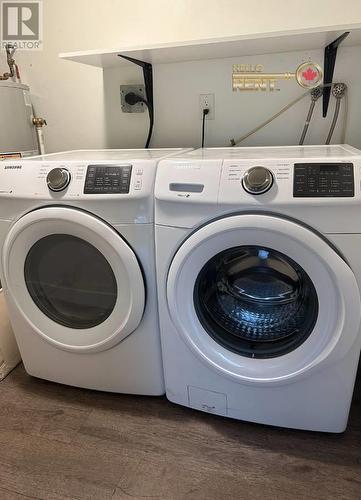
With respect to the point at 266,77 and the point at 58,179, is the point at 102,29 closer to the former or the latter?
the point at 266,77

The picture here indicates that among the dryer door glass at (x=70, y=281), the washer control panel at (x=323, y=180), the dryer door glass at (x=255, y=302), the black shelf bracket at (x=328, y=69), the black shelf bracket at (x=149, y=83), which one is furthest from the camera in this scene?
the black shelf bracket at (x=149, y=83)

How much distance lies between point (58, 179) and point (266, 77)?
1.00 meters

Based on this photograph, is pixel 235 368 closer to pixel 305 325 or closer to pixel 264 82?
pixel 305 325

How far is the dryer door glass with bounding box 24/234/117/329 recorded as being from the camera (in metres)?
1.15

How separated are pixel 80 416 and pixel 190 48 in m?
1.42

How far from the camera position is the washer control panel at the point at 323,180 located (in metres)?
0.84

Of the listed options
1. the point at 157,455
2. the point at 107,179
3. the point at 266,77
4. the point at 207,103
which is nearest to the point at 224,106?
the point at 207,103

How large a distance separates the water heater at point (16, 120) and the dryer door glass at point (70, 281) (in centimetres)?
73

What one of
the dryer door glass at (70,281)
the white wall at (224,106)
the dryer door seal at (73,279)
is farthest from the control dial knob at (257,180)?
the white wall at (224,106)

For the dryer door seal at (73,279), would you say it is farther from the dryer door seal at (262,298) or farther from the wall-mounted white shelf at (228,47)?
the wall-mounted white shelf at (228,47)

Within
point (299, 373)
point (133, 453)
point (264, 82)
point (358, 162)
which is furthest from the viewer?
point (264, 82)

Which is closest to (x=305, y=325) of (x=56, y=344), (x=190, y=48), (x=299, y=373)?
(x=299, y=373)

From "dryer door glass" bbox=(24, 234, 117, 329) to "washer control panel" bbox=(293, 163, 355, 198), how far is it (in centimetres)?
62

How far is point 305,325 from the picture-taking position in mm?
1001
